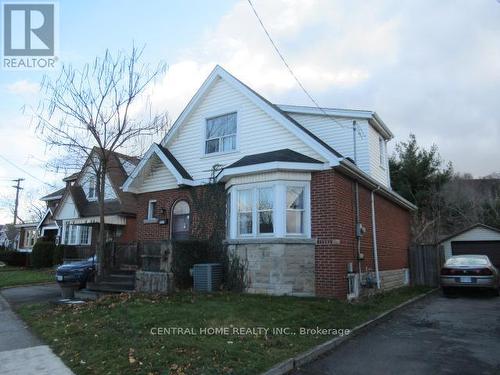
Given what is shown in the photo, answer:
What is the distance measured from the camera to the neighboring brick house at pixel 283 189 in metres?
11.4

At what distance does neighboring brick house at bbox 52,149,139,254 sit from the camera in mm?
24203

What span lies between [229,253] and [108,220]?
13.7 metres

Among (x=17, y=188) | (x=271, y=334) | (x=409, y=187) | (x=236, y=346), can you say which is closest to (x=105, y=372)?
(x=236, y=346)

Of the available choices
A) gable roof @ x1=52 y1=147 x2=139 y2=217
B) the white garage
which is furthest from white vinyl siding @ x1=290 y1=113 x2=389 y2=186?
gable roof @ x1=52 y1=147 x2=139 y2=217

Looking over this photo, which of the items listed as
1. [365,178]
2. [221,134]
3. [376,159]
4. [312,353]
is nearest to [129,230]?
[221,134]

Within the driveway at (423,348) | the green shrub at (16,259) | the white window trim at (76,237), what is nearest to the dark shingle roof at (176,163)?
the driveway at (423,348)

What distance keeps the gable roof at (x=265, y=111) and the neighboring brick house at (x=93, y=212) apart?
308 inches

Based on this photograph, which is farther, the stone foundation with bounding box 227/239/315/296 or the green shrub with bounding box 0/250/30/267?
the green shrub with bounding box 0/250/30/267

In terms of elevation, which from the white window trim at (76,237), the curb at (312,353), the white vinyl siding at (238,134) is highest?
the white vinyl siding at (238,134)

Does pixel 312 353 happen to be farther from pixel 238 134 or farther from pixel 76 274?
pixel 76 274

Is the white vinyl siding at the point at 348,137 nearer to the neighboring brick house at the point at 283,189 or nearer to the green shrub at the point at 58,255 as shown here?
the neighboring brick house at the point at 283,189

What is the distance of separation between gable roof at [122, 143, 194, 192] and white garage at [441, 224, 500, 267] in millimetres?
15978

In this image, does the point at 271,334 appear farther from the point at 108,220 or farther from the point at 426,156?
the point at 426,156

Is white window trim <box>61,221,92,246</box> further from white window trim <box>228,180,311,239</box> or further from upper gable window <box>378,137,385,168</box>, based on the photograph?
upper gable window <box>378,137,385,168</box>
